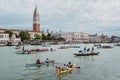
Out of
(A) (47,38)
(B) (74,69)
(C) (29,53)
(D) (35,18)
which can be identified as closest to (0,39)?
(A) (47,38)

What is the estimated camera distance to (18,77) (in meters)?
26.2

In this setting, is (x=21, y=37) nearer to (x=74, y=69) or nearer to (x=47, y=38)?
(x=47, y=38)

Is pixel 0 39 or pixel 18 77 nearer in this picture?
pixel 18 77

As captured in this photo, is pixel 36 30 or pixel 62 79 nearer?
pixel 62 79

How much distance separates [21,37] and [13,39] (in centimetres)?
929

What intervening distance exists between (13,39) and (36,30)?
5203 centimetres

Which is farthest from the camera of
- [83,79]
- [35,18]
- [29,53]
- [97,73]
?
[35,18]

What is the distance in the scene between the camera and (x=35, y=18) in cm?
19100

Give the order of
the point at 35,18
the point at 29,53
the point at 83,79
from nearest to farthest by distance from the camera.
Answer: the point at 83,79, the point at 29,53, the point at 35,18

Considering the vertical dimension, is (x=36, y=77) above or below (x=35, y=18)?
below

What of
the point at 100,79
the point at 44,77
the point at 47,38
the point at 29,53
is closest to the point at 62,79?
the point at 44,77

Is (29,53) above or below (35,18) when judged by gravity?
below

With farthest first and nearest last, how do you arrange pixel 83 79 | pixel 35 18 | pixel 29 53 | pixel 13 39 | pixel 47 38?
1. pixel 35 18
2. pixel 47 38
3. pixel 13 39
4. pixel 29 53
5. pixel 83 79

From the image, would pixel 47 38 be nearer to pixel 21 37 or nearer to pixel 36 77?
pixel 21 37
